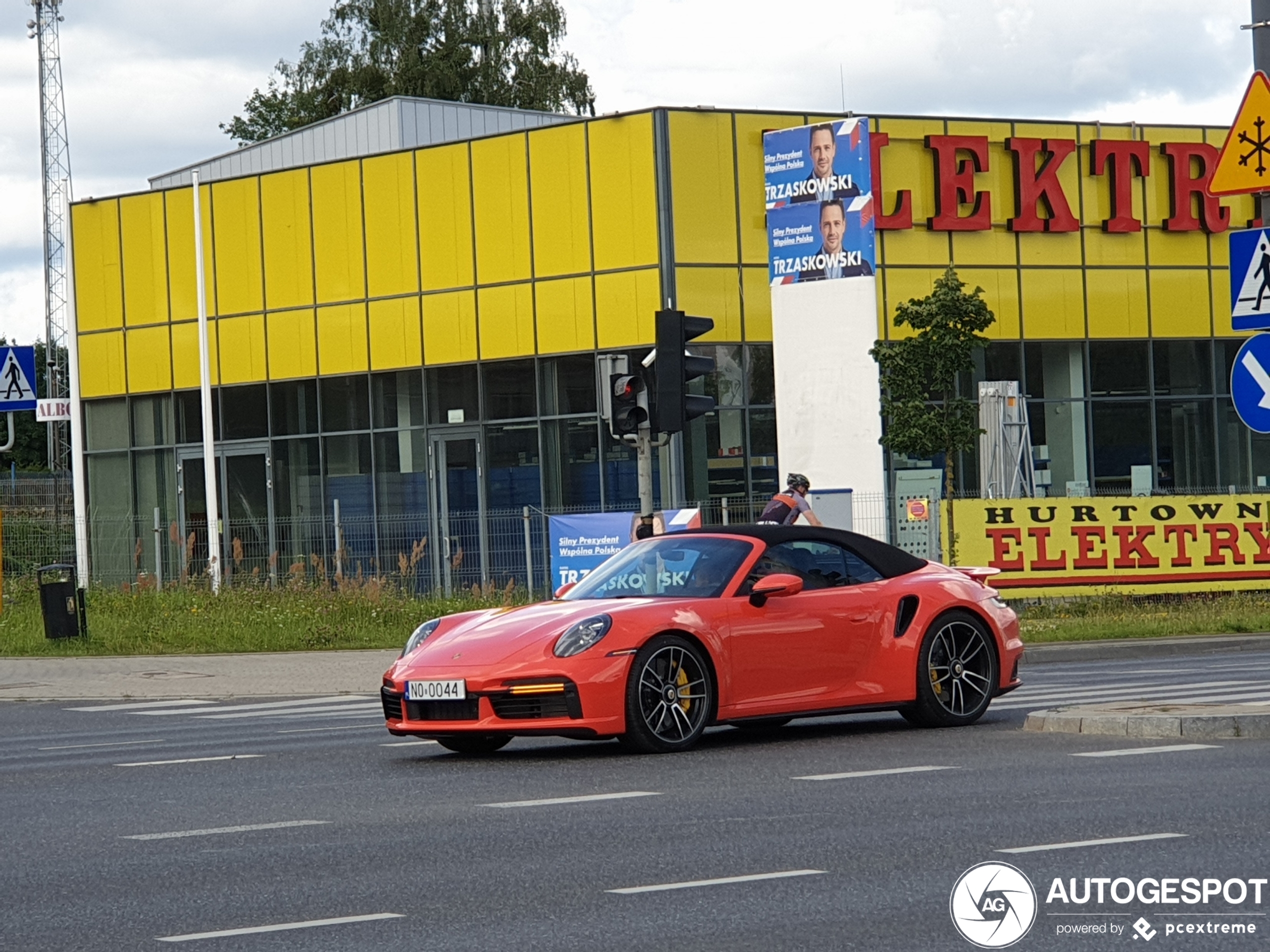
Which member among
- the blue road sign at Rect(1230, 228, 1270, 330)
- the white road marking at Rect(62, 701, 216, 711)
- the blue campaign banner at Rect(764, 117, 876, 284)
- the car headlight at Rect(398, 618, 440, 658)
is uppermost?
the blue campaign banner at Rect(764, 117, 876, 284)

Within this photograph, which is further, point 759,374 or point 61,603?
point 759,374

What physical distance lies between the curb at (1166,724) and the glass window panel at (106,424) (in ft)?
106

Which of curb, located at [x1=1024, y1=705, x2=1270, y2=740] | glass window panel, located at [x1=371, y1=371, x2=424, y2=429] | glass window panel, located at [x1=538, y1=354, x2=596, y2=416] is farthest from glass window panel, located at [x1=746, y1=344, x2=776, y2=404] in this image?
curb, located at [x1=1024, y1=705, x2=1270, y2=740]

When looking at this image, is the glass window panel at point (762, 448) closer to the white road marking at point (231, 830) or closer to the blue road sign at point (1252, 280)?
the blue road sign at point (1252, 280)

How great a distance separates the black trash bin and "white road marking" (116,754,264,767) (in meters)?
12.2

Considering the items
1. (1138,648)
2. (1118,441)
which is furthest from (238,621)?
(1118,441)

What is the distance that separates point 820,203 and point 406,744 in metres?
21.1

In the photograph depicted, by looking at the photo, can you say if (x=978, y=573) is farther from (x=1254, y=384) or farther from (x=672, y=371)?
(x=672, y=371)

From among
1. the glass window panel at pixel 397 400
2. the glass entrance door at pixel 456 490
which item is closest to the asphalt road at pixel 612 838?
the glass entrance door at pixel 456 490

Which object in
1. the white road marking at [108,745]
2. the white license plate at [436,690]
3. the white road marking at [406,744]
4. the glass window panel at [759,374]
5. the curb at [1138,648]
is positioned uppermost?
the glass window panel at [759,374]

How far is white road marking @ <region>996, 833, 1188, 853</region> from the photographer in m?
7.75

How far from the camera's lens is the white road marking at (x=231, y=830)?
896 centimetres

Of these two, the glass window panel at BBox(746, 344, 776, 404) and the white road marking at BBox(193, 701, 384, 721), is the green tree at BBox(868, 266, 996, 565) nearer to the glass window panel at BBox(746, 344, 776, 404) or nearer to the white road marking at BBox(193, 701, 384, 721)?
the glass window panel at BBox(746, 344, 776, 404)

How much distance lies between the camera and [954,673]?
12945 mm
